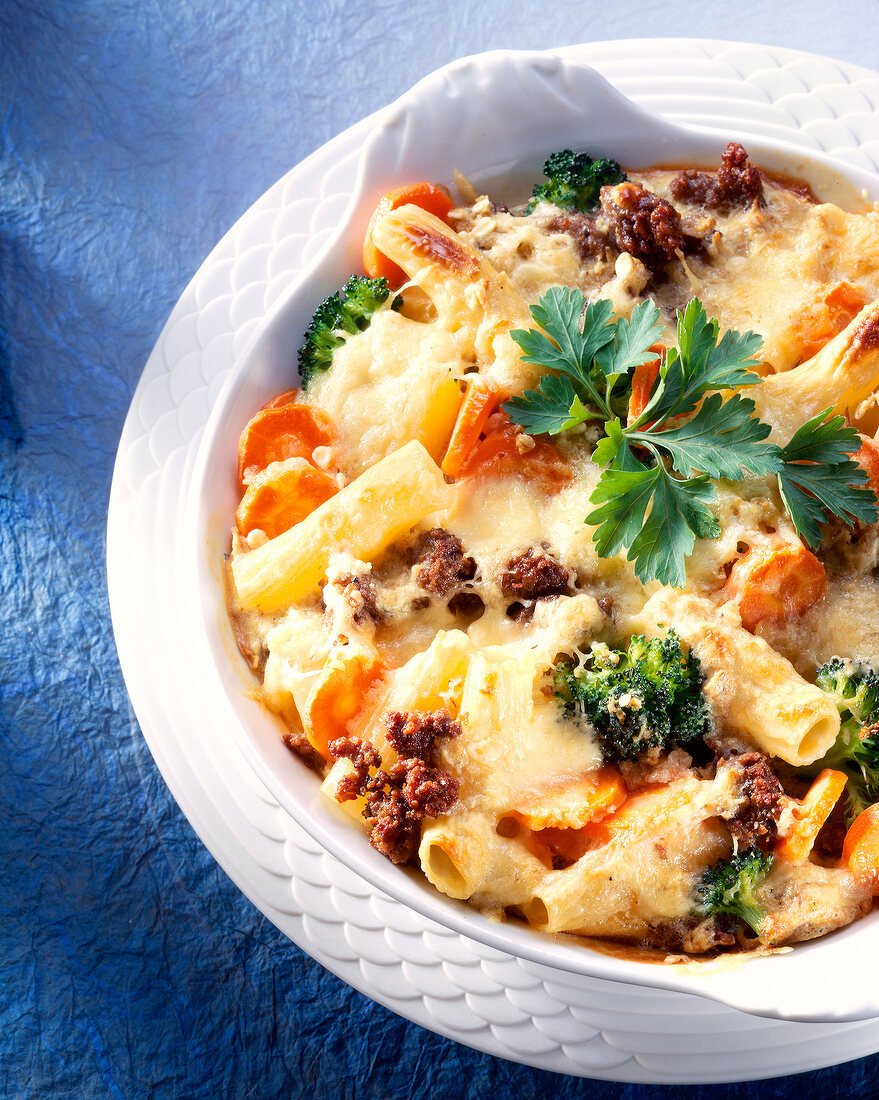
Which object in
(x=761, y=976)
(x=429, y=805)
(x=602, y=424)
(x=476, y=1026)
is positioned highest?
(x=602, y=424)

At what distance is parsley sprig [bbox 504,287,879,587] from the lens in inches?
114

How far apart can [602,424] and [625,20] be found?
272 centimetres

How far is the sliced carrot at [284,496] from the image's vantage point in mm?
3189

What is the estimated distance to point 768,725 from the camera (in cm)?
274

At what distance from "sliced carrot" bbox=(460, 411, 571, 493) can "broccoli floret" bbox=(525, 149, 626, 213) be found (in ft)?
Answer: 2.93

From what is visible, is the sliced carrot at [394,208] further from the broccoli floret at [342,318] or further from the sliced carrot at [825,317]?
the sliced carrot at [825,317]

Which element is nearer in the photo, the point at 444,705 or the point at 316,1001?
the point at 444,705

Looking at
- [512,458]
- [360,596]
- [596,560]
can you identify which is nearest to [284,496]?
[360,596]

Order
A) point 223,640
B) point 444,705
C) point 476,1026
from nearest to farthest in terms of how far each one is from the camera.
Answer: point 444,705, point 223,640, point 476,1026


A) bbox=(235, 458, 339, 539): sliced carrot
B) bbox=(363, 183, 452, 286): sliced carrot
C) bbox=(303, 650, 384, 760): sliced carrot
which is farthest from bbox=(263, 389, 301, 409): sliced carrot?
bbox=(303, 650, 384, 760): sliced carrot

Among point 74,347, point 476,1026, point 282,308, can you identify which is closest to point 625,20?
point 282,308

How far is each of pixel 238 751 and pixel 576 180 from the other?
223 centimetres

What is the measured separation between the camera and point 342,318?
3.39m

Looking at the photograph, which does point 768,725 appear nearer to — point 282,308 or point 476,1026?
point 476,1026
